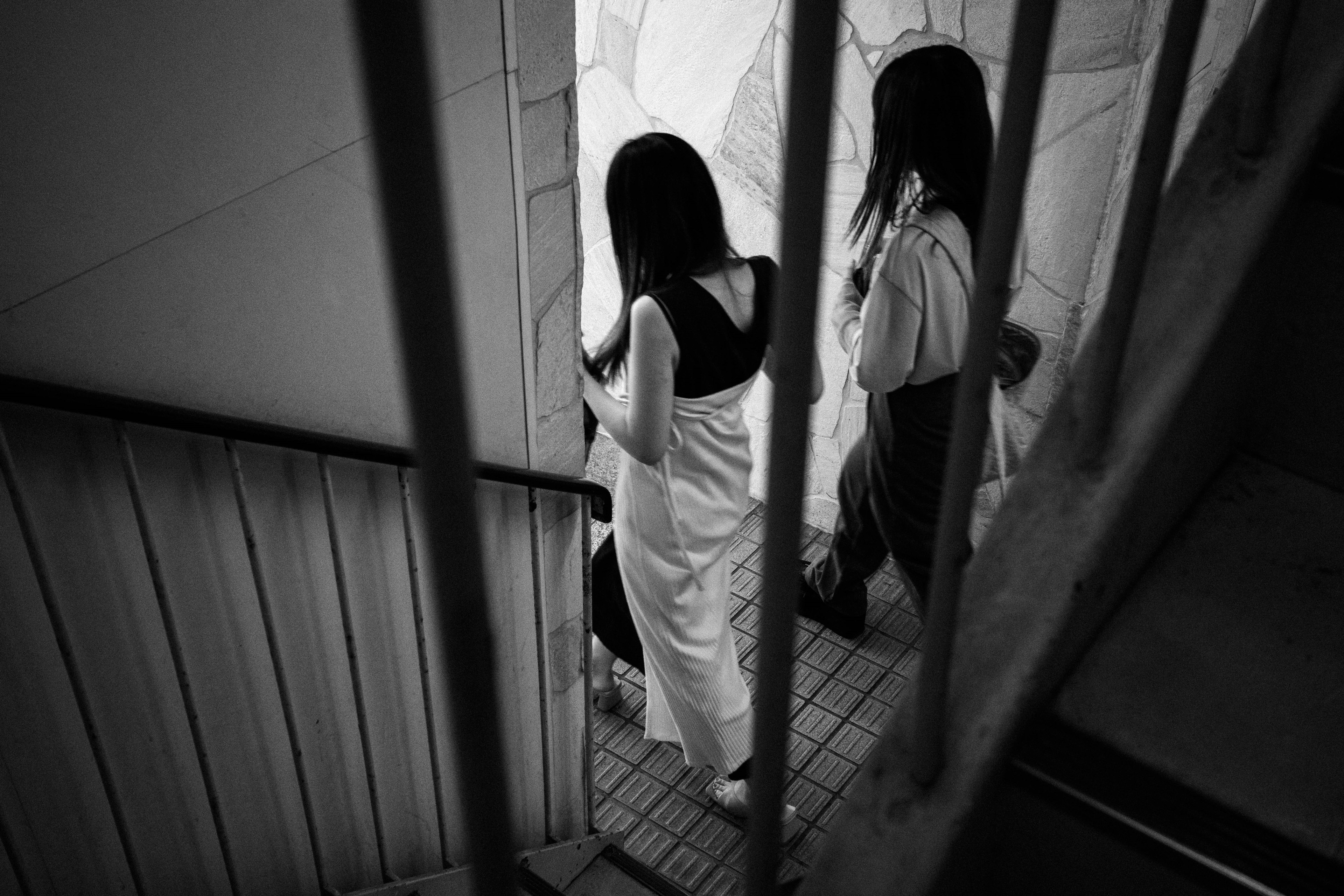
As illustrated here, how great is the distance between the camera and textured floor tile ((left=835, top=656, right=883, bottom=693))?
3.62m

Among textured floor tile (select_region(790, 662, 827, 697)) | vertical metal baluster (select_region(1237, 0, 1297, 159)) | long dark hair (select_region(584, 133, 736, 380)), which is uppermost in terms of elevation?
vertical metal baluster (select_region(1237, 0, 1297, 159))

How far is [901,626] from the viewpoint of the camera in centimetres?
390

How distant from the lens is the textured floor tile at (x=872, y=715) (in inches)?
136

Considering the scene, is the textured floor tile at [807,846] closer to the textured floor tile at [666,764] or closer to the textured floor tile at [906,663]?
the textured floor tile at [666,764]

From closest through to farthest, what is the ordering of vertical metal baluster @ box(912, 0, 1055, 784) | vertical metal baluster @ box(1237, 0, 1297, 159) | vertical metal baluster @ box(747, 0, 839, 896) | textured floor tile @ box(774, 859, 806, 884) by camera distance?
1. vertical metal baluster @ box(747, 0, 839, 896)
2. vertical metal baluster @ box(912, 0, 1055, 784)
3. vertical metal baluster @ box(1237, 0, 1297, 159)
4. textured floor tile @ box(774, 859, 806, 884)

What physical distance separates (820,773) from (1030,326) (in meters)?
1.56

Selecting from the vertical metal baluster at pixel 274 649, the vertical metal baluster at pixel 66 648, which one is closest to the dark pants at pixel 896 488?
the vertical metal baluster at pixel 274 649

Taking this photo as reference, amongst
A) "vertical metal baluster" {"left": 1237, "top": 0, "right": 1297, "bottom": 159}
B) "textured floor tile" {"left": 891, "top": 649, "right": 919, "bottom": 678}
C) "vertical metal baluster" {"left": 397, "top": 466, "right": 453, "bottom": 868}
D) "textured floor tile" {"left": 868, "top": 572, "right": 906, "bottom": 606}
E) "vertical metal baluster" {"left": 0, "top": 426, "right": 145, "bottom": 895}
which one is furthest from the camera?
"textured floor tile" {"left": 868, "top": 572, "right": 906, "bottom": 606}

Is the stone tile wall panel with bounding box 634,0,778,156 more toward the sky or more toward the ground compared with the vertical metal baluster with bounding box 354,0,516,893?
more toward the ground

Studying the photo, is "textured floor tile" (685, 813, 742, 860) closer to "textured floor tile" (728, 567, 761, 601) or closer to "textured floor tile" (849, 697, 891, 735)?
"textured floor tile" (849, 697, 891, 735)

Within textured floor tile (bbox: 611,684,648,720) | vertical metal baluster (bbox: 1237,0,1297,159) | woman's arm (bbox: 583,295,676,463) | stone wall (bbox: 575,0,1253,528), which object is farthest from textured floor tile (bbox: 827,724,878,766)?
vertical metal baluster (bbox: 1237,0,1297,159)

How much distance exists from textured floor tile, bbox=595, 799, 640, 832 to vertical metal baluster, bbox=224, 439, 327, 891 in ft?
3.37

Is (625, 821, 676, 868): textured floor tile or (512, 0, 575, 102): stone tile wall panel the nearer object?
(512, 0, 575, 102): stone tile wall panel

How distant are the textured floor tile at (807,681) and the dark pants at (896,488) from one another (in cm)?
29
